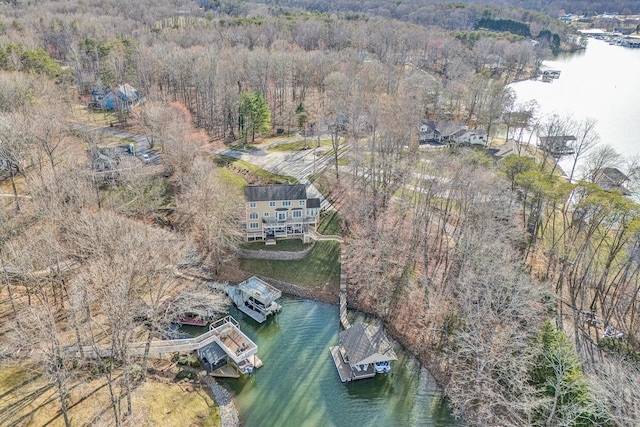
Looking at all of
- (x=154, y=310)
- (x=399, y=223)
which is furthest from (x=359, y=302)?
(x=154, y=310)

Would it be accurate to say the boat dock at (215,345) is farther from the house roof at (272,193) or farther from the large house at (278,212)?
the house roof at (272,193)

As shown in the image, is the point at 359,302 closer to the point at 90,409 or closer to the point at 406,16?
the point at 90,409

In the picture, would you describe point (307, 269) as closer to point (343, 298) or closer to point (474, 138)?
point (343, 298)

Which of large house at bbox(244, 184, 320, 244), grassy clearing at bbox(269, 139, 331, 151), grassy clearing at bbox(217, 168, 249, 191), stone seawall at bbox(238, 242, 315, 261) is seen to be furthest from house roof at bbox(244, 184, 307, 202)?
grassy clearing at bbox(269, 139, 331, 151)

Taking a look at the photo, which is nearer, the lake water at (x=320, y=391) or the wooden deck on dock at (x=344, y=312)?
the lake water at (x=320, y=391)

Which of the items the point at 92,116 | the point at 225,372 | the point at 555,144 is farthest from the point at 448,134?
the point at 92,116

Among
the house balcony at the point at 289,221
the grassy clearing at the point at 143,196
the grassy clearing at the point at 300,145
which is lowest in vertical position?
the house balcony at the point at 289,221

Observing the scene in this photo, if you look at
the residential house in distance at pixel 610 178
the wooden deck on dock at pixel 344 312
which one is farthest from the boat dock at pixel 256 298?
the residential house in distance at pixel 610 178

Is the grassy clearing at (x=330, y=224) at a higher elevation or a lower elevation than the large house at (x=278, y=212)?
lower
